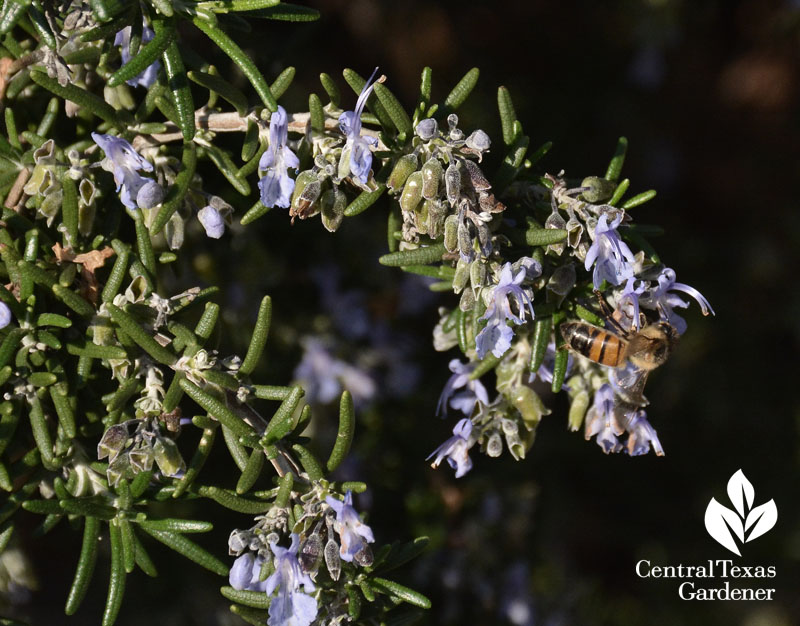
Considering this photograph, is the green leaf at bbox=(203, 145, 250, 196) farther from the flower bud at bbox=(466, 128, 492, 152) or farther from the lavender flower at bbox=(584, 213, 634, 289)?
the lavender flower at bbox=(584, 213, 634, 289)

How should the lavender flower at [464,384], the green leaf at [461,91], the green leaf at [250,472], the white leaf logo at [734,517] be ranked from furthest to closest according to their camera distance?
the white leaf logo at [734,517] < the lavender flower at [464,384] < the green leaf at [461,91] < the green leaf at [250,472]

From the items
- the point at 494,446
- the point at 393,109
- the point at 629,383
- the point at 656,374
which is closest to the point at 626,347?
the point at 629,383

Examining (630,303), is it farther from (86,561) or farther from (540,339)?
(86,561)

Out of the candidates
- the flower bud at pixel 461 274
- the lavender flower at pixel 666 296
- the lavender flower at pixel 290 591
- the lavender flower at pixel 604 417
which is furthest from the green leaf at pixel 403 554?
the lavender flower at pixel 666 296

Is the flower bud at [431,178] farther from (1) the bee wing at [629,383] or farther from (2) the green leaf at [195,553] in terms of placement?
(2) the green leaf at [195,553]

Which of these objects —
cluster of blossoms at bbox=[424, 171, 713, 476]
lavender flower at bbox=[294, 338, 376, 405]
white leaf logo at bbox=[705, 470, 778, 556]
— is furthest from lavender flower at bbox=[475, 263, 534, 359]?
white leaf logo at bbox=[705, 470, 778, 556]

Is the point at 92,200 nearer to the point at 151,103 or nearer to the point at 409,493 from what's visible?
the point at 151,103

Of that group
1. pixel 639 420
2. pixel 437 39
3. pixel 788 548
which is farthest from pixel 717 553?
pixel 437 39
